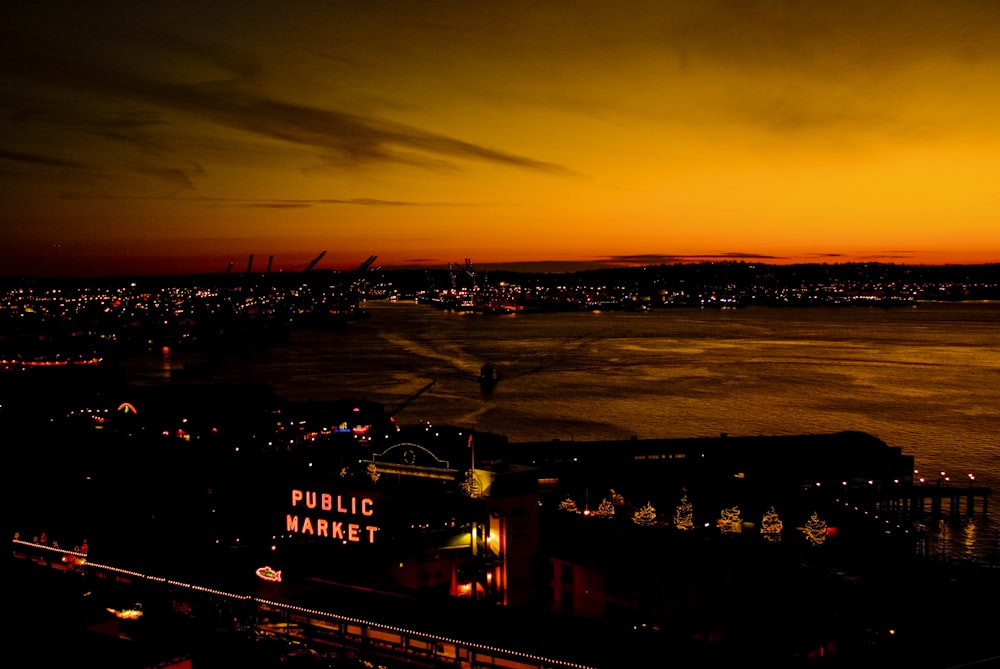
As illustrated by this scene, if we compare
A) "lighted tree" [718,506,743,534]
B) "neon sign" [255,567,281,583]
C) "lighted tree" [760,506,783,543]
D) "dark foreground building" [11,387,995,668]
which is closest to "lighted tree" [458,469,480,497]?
"dark foreground building" [11,387,995,668]

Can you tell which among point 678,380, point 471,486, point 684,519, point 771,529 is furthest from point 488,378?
point 471,486

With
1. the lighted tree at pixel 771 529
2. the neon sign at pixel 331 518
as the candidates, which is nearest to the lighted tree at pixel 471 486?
the neon sign at pixel 331 518

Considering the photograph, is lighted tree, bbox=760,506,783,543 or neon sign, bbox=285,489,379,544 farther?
lighted tree, bbox=760,506,783,543

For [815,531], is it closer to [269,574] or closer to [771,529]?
[771,529]

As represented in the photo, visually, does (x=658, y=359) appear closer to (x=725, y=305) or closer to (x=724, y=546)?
(x=724, y=546)

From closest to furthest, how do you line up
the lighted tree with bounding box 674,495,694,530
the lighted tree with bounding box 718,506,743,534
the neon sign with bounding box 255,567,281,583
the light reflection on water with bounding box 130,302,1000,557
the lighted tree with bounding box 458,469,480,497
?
the neon sign with bounding box 255,567,281,583 < the lighted tree with bounding box 458,469,480,497 < the lighted tree with bounding box 674,495,694,530 < the lighted tree with bounding box 718,506,743,534 < the light reflection on water with bounding box 130,302,1000,557

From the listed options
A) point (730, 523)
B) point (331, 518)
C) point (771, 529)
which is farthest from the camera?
point (730, 523)

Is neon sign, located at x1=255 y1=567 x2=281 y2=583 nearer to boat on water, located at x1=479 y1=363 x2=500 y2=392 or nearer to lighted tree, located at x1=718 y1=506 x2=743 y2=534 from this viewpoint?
lighted tree, located at x1=718 y1=506 x2=743 y2=534
